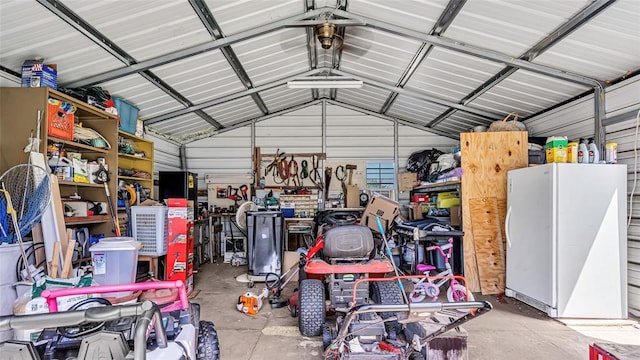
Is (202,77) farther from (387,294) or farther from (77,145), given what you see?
(387,294)

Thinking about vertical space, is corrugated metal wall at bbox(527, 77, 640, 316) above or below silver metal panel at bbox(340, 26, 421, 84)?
below

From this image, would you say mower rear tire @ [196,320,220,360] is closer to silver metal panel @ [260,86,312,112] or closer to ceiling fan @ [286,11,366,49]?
ceiling fan @ [286,11,366,49]

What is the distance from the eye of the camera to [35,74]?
3229mm

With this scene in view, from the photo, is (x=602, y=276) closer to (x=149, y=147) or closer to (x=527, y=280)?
(x=527, y=280)

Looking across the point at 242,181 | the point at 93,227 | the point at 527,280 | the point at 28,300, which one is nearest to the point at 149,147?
the point at 93,227

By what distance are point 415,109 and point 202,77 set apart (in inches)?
155

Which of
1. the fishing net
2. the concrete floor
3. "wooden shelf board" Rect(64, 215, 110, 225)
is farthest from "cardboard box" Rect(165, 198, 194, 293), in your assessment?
the fishing net

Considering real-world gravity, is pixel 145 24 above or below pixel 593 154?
above

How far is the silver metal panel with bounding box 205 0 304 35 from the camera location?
3.47m

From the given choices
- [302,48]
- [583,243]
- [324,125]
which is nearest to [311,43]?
[302,48]

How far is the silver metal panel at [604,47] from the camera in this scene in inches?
113

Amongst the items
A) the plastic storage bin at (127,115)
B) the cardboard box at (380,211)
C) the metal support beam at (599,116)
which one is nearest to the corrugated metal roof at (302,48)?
the plastic storage bin at (127,115)

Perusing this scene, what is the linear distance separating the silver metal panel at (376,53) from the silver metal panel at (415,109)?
2.50ft

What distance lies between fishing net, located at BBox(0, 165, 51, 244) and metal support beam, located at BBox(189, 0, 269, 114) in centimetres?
198
